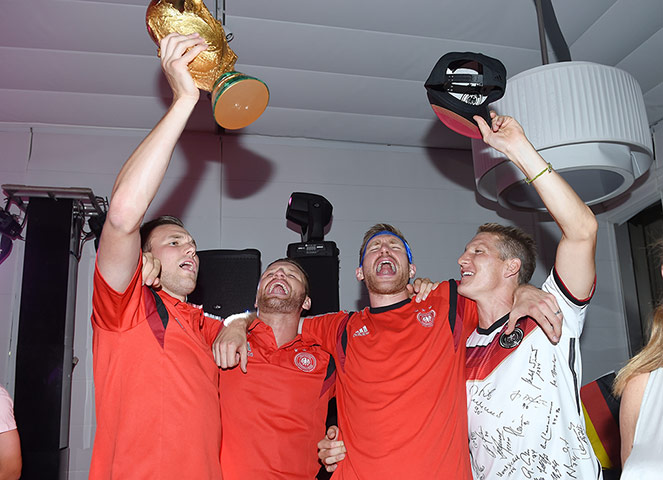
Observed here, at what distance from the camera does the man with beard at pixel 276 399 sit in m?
2.23

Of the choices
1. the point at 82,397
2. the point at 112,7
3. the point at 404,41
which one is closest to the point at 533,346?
the point at 404,41

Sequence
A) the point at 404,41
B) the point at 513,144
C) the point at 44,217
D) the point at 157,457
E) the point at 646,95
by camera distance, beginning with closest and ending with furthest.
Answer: the point at 157,457
the point at 513,144
the point at 404,41
the point at 44,217
the point at 646,95

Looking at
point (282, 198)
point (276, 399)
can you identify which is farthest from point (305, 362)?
point (282, 198)

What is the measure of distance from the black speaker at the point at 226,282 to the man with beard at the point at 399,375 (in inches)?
34.8

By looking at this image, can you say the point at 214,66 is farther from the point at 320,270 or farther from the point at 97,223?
the point at 97,223

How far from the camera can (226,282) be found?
343 cm

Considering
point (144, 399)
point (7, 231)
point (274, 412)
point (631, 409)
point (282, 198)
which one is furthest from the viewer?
point (282, 198)

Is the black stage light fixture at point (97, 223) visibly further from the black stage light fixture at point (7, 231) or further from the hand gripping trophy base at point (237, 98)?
the hand gripping trophy base at point (237, 98)

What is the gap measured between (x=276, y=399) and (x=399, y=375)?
50 centimetres

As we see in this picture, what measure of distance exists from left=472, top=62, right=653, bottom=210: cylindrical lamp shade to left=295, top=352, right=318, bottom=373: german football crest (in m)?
1.11

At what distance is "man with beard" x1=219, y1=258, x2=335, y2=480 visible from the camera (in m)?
2.23

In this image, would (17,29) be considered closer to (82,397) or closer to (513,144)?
(82,397)

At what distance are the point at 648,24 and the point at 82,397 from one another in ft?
12.9

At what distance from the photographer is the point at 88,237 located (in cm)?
392
